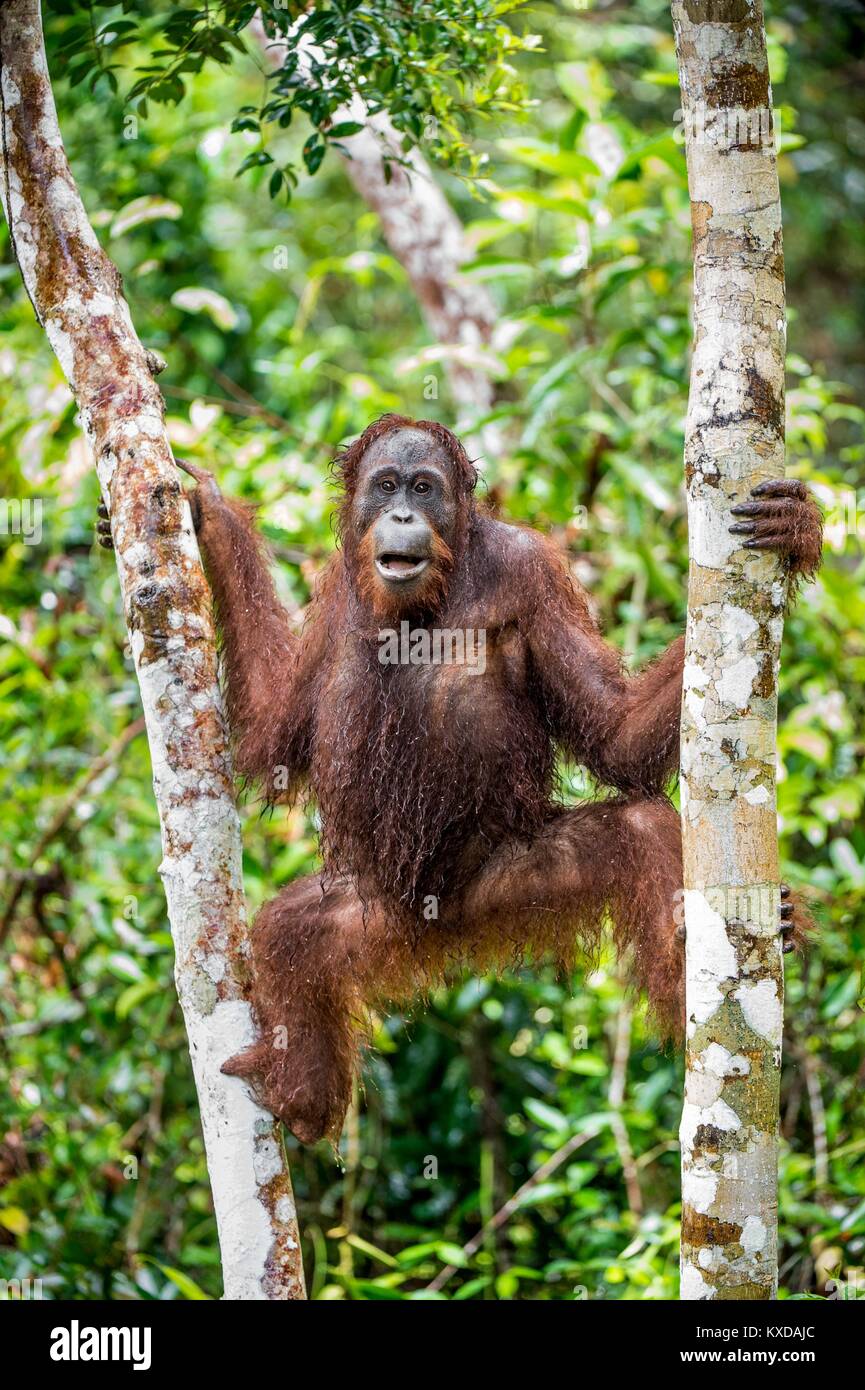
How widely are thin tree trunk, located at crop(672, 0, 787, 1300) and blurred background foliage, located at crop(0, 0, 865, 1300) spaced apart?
5.51 feet

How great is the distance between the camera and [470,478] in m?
3.87

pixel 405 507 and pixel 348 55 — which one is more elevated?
pixel 348 55

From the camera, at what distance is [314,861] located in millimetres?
5113

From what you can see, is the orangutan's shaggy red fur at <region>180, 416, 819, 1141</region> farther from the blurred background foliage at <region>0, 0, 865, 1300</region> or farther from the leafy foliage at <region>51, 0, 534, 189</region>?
the leafy foliage at <region>51, 0, 534, 189</region>

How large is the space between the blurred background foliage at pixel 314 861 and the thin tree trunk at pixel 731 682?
1.68 metres

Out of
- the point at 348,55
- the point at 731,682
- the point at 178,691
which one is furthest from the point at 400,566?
the point at 348,55

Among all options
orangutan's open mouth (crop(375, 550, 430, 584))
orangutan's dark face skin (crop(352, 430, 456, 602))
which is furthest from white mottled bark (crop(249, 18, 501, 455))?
orangutan's open mouth (crop(375, 550, 430, 584))

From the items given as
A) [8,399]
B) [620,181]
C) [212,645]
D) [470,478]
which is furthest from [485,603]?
[8,399]

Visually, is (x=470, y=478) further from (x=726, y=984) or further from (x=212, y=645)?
(x=726, y=984)

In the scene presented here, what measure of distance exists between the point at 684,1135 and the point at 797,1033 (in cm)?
242

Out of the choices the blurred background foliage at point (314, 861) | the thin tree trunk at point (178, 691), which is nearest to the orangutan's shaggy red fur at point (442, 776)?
the thin tree trunk at point (178, 691)

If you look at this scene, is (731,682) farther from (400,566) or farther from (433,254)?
(433,254)

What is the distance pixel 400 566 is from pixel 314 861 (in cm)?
180
